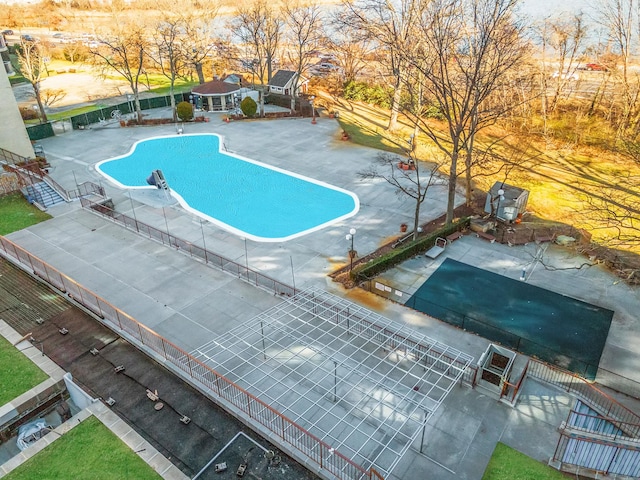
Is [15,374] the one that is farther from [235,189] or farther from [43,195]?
[235,189]

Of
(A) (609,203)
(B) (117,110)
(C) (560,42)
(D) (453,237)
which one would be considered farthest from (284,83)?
(A) (609,203)

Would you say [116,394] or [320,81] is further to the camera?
[320,81]

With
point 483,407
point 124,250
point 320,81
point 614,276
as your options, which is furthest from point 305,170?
point 320,81

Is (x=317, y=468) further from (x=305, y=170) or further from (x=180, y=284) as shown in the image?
(x=305, y=170)

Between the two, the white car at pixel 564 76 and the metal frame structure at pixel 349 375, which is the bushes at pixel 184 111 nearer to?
the metal frame structure at pixel 349 375

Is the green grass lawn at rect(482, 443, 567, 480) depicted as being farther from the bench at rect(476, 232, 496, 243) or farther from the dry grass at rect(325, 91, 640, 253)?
the dry grass at rect(325, 91, 640, 253)

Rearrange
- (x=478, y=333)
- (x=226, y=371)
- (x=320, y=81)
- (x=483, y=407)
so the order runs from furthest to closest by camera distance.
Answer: (x=320, y=81) → (x=478, y=333) → (x=226, y=371) → (x=483, y=407)
